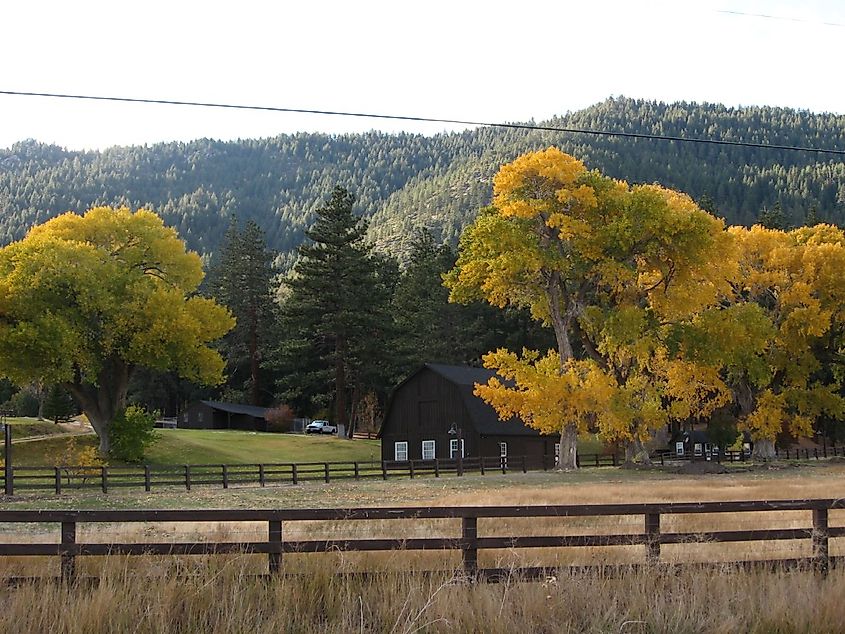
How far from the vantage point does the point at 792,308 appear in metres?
56.4

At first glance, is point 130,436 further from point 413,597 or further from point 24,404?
point 24,404

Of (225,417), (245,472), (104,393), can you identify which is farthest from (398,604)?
(225,417)

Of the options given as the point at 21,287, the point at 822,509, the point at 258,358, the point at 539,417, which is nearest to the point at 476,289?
the point at 539,417

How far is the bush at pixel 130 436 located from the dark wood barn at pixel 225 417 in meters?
39.0

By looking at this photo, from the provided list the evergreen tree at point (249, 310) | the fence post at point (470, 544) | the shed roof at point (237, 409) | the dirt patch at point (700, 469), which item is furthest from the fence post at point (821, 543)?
the evergreen tree at point (249, 310)

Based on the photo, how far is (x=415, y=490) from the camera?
34594mm

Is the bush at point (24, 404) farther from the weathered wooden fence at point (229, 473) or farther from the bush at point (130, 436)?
the weathered wooden fence at point (229, 473)

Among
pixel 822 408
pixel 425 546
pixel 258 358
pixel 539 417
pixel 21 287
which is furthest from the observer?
pixel 258 358

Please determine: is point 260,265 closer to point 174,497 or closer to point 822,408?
point 822,408

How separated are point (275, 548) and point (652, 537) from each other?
4.74 metres

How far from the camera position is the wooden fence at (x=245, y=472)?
37.3 metres

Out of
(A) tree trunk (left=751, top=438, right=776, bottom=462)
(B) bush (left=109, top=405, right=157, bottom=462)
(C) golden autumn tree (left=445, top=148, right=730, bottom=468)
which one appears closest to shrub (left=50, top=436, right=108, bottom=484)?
(B) bush (left=109, top=405, right=157, bottom=462)

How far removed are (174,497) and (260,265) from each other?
69.5m

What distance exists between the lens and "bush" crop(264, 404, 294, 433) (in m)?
89.1
